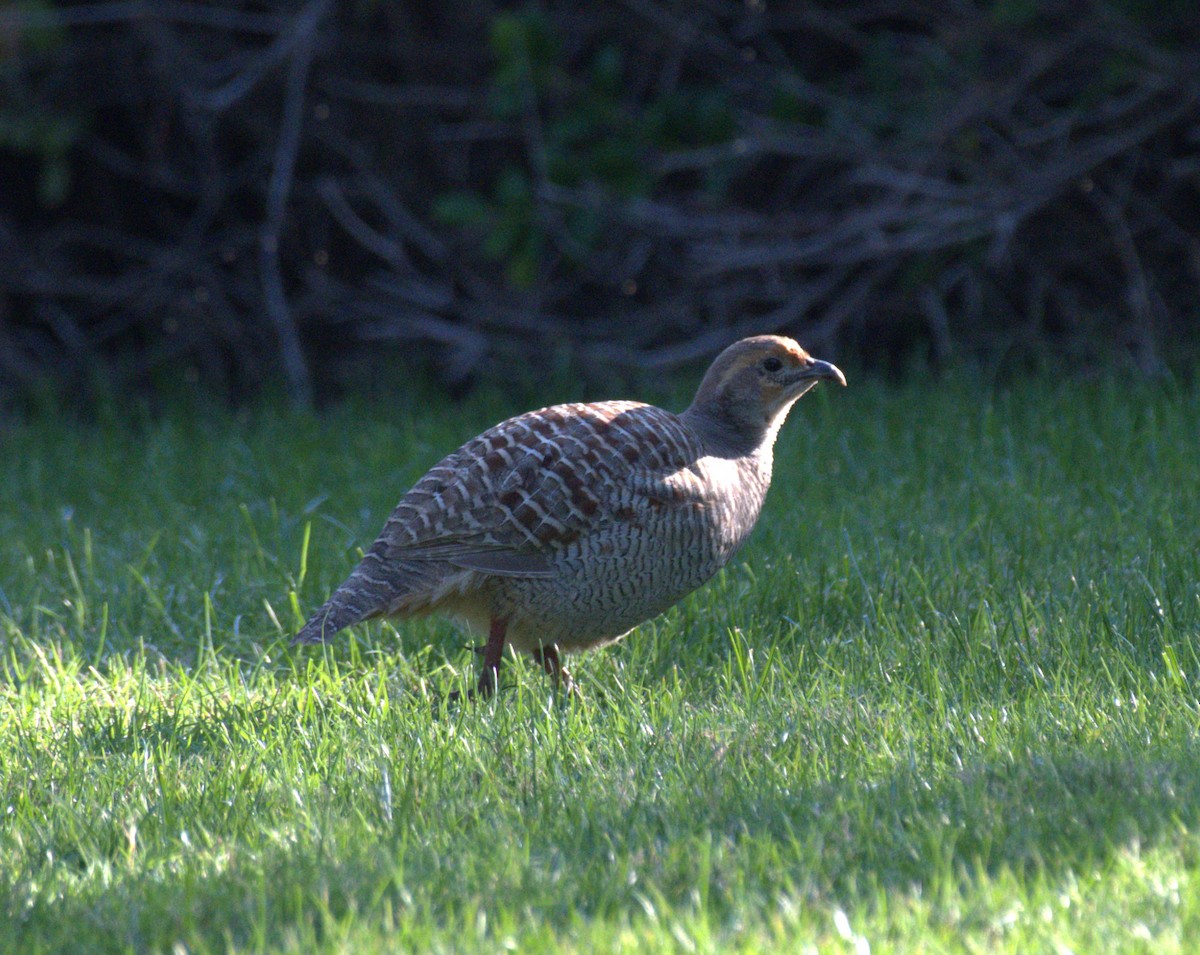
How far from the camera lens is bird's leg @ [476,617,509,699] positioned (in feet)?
14.4

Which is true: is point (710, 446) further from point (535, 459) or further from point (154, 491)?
point (154, 491)

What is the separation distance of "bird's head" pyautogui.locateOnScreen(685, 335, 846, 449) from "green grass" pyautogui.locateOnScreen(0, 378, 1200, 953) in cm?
52

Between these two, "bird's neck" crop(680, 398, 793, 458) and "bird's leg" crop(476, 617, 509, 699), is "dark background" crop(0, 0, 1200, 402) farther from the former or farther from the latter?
"bird's leg" crop(476, 617, 509, 699)

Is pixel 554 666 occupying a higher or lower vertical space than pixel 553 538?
lower

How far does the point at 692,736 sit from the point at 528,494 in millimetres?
858

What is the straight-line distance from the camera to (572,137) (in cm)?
828

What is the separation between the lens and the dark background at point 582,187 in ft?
26.6

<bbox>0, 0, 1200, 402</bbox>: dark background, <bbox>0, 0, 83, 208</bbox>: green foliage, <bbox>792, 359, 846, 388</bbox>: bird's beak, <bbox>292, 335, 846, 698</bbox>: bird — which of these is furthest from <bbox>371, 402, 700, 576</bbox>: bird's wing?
<bbox>0, 0, 83, 208</bbox>: green foliage

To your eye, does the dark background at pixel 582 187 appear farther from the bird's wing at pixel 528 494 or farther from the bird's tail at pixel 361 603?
the bird's tail at pixel 361 603

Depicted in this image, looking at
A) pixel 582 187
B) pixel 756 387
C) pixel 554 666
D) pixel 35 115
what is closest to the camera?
pixel 554 666

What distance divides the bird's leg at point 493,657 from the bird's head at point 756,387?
0.95 meters

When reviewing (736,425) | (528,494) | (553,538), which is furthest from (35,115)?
(553,538)

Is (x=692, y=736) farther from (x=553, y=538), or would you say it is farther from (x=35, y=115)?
(x=35, y=115)

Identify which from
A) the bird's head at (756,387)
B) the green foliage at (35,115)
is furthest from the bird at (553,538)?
the green foliage at (35,115)
